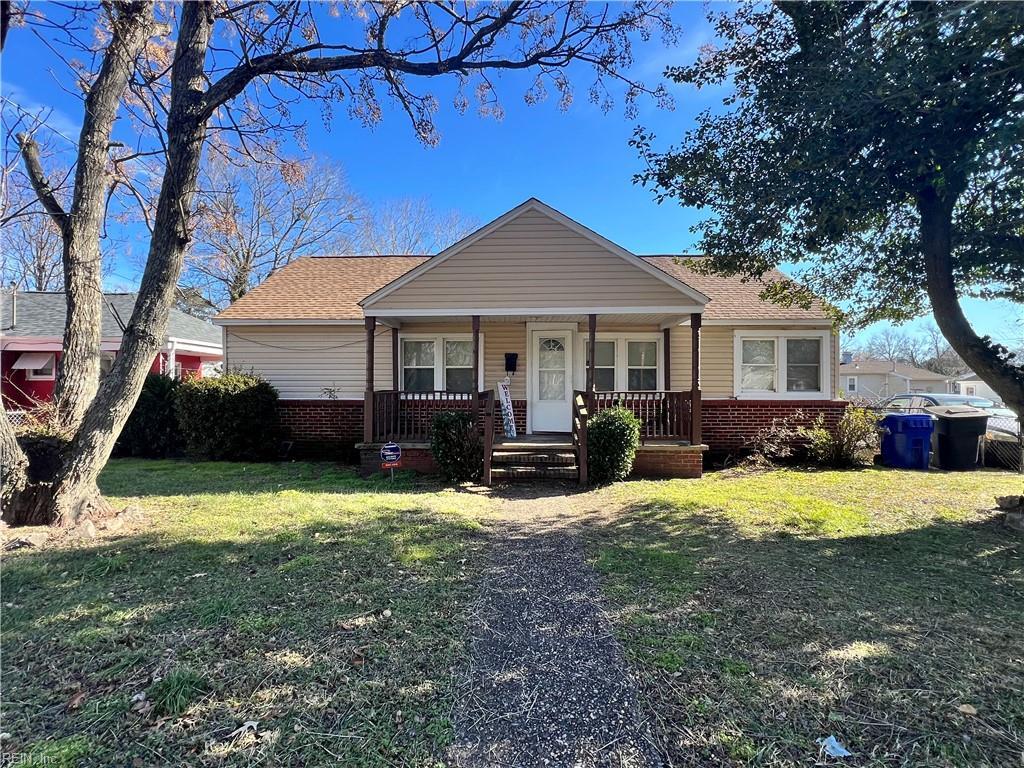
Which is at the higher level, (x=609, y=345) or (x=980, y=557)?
(x=609, y=345)

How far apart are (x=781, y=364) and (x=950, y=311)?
4.80 m

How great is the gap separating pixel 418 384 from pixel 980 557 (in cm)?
963

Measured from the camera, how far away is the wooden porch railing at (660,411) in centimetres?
925

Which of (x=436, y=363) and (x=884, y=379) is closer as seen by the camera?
(x=436, y=363)

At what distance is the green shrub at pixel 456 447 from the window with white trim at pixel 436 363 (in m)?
2.73

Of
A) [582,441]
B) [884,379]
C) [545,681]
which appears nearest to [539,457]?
[582,441]

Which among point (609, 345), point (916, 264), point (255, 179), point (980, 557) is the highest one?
point (255, 179)

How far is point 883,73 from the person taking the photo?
4945 millimetres

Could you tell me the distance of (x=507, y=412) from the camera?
33.5 ft

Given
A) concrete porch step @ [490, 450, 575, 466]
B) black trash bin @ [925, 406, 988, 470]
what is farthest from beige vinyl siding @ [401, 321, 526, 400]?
black trash bin @ [925, 406, 988, 470]

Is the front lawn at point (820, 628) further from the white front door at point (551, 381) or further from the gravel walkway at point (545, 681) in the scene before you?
the white front door at point (551, 381)

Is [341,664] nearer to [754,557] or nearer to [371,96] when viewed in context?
[754,557]

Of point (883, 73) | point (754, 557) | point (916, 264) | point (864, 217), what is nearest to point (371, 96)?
point (883, 73)

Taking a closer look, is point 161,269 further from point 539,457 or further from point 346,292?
point 346,292
